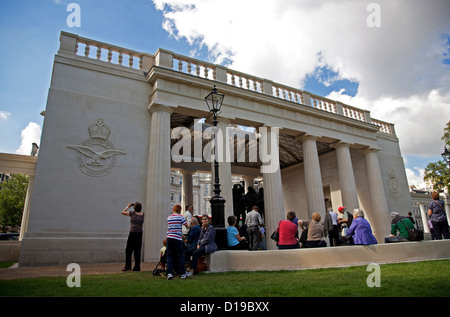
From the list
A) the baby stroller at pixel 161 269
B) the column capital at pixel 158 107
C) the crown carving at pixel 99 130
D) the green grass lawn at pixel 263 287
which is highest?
the column capital at pixel 158 107

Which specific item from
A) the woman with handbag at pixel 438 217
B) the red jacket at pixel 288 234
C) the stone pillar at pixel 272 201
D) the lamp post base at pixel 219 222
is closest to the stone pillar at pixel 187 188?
the stone pillar at pixel 272 201

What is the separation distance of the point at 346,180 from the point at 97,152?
16.1 metres

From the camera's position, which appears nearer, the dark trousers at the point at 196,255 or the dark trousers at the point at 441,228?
the dark trousers at the point at 196,255

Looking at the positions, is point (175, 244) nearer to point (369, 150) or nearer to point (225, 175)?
point (225, 175)

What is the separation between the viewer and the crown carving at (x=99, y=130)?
1293cm

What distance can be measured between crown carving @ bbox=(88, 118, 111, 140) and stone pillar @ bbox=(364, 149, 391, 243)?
18.9 m

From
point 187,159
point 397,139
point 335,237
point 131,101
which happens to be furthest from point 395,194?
point 131,101

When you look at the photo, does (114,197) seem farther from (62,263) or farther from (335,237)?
(335,237)

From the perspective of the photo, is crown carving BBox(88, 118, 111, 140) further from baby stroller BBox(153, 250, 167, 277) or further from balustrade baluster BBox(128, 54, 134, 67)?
baby stroller BBox(153, 250, 167, 277)

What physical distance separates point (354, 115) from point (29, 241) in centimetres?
2230

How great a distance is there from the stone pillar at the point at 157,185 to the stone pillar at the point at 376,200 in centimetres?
1576

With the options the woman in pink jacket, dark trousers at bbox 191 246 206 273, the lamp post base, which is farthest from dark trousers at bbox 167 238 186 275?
the woman in pink jacket

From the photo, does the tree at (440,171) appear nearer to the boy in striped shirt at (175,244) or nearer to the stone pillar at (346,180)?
the stone pillar at (346,180)

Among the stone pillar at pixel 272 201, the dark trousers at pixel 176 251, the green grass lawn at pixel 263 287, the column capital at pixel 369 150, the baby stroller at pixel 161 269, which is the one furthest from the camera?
the column capital at pixel 369 150
